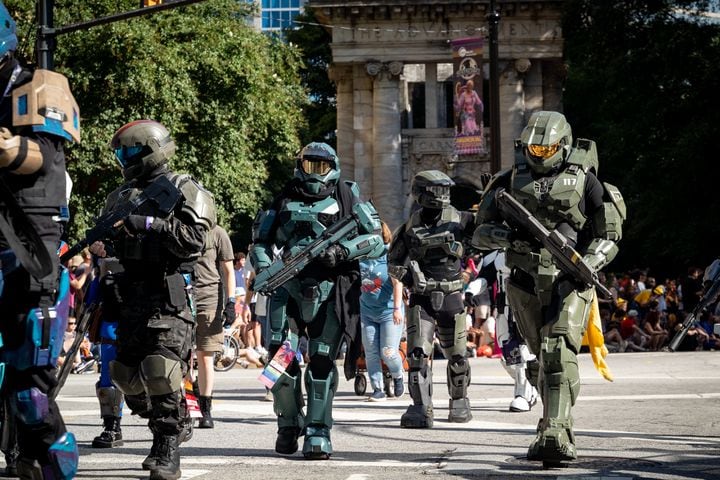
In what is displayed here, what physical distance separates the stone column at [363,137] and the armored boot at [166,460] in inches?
1672

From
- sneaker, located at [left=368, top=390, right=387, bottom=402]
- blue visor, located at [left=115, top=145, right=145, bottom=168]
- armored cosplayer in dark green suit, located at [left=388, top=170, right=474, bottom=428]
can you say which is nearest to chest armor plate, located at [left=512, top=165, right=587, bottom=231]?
blue visor, located at [left=115, top=145, right=145, bottom=168]

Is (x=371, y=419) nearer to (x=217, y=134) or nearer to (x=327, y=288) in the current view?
(x=327, y=288)

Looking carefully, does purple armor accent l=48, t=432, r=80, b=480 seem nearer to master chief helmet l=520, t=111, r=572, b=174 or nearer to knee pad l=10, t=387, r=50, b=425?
knee pad l=10, t=387, r=50, b=425

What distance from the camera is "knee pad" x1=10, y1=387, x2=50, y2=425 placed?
252 inches

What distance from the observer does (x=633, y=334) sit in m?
27.3

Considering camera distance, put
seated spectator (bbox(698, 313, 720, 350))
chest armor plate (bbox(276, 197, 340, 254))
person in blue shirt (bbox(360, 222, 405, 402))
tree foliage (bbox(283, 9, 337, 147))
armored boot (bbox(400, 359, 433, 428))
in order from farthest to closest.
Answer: tree foliage (bbox(283, 9, 337, 147)) → seated spectator (bbox(698, 313, 720, 350)) → person in blue shirt (bbox(360, 222, 405, 402)) → armored boot (bbox(400, 359, 433, 428)) → chest armor plate (bbox(276, 197, 340, 254))

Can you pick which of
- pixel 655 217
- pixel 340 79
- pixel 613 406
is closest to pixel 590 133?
pixel 340 79

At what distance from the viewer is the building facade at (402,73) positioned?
161 feet

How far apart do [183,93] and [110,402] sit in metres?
28.0

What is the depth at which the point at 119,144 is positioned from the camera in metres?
8.66

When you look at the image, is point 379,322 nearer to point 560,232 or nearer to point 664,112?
point 560,232

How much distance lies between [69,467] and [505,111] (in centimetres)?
4356

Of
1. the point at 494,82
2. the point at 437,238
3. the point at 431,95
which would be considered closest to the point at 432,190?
the point at 437,238

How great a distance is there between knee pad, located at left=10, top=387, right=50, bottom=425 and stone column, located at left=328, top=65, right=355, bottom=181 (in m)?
44.4
